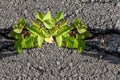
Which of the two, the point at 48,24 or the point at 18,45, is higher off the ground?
the point at 48,24

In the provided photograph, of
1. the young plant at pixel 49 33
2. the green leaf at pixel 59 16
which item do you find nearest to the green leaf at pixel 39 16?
the young plant at pixel 49 33

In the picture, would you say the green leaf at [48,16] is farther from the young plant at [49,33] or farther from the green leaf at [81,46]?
the green leaf at [81,46]

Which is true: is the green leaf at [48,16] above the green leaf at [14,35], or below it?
above

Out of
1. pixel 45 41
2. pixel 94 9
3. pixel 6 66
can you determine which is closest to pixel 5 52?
pixel 6 66

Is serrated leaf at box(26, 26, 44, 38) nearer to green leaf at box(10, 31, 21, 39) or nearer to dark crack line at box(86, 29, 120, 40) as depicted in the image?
green leaf at box(10, 31, 21, 39)

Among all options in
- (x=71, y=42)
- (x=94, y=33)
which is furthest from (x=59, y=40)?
(x=94, y=33)

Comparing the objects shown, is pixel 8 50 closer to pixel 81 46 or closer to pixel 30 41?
pixel 30 41

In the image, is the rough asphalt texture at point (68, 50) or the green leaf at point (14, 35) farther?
the green leaf at point (14, 35)
